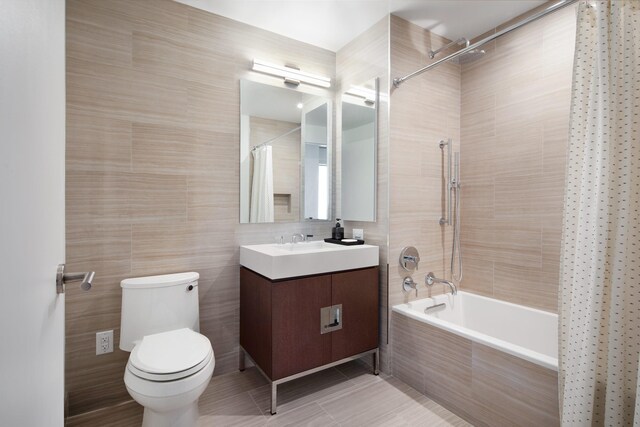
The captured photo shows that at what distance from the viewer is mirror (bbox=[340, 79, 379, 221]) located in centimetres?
250

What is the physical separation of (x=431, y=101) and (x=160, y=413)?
2.74 metres

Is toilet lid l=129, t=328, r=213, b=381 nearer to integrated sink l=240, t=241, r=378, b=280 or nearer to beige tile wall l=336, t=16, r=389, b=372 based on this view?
integrated sink l=240, t=241, r=378, b=280

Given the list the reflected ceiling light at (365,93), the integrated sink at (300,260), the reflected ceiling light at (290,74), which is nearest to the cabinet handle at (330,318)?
the integrated sink at (300,260)

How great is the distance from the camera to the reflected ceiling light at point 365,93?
98.4 inches

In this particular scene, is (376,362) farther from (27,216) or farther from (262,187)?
(27,216)

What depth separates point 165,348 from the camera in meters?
1.68

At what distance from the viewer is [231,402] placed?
6.65ft

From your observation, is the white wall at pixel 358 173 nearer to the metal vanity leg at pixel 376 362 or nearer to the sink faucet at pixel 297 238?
the sink faucet at pixel 297 238

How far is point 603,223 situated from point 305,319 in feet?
5.08

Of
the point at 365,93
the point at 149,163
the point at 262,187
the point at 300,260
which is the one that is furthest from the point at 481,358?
the point at 149,163

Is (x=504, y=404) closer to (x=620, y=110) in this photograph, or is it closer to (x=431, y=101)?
(x=620, y=110)

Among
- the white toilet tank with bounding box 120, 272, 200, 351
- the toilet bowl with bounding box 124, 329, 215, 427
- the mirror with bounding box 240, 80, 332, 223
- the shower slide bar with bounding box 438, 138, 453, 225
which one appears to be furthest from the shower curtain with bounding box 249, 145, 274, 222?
the shower slide bar with bounding box 438, 138, 453, 225

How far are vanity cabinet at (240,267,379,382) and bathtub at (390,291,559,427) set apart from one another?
0.26 metres

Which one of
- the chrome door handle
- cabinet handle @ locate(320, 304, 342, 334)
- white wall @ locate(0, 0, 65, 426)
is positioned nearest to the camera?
white wall @ locate(0, 0, 65, 426)
